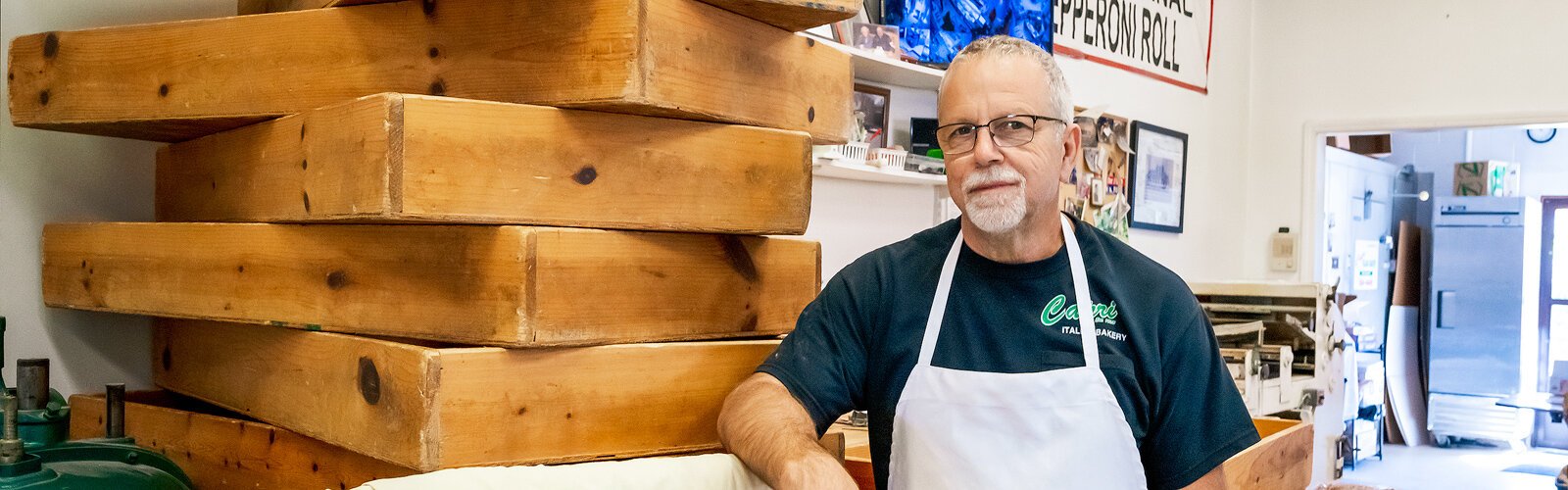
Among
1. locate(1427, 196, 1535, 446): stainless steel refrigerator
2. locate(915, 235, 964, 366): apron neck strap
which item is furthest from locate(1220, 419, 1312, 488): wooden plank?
locate(1427, 196, 1535, 446): stainless steel refrigerator

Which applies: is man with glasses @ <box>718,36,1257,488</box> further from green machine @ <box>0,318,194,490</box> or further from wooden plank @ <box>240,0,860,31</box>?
green machine @ <box>0,318,194,490</box>

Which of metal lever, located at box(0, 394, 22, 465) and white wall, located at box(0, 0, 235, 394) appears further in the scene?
white wall, located at box(0, 0, 235, 394)

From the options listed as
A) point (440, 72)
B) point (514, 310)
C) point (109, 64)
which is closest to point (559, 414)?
point (514, 310)

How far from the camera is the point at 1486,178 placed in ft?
30.7

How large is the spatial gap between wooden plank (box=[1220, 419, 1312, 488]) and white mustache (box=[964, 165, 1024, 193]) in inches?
21.1

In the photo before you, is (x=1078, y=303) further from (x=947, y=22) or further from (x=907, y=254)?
(x=947, y=22)

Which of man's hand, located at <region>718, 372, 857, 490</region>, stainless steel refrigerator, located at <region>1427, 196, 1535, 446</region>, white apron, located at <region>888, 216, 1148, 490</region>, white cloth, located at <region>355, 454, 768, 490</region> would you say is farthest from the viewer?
stainless steel refrigerator, located at <region>1427, 196, 1535, 446</region>

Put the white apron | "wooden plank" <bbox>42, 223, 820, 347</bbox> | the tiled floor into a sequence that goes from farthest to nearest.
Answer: the tiled floor → the white apron → "wooden plank" <bbox>42, 223, 820, 347</bbox>

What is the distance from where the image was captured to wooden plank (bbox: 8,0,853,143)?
1.54 metres

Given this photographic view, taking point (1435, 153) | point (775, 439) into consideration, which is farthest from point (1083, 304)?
point (1435, 153)

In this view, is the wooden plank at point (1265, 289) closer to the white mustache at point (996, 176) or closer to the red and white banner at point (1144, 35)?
the red and white banner at point (1144, 35)

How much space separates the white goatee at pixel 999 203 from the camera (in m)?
1.82

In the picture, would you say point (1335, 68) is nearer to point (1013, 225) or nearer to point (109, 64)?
point (1013, 225)

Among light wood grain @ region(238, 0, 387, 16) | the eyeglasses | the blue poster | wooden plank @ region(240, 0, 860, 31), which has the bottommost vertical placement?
the eyeglasses
